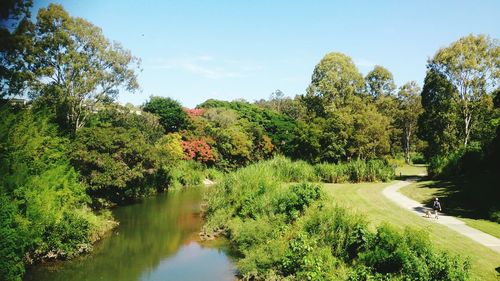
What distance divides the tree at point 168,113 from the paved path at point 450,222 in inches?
1241

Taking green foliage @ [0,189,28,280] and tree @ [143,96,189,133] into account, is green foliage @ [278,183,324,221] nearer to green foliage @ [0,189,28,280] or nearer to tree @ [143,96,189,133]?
green foliage @ [0,189,28,280]

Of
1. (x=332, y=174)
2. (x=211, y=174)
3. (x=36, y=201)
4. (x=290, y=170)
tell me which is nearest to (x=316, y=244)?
(x=36, y=201)

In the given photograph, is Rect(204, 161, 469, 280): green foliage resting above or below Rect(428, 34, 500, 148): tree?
below

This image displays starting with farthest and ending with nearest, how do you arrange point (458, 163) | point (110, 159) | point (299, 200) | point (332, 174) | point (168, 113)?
1. point (168, 113)
2. point (332, 174)
3. point (458, 163)
4. point (110, 159)
5. point (299, 200)

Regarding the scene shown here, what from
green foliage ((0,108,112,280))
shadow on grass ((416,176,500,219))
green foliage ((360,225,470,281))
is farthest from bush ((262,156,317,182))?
green foliage ((360,225,470,281))

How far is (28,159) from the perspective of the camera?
21.8 meters

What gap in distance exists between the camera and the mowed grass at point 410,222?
14625mm

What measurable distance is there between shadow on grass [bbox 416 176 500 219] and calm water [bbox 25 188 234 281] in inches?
612

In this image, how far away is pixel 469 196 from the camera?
91.5 ft

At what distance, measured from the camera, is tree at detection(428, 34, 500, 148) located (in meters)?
37.9

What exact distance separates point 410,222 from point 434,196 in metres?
10.1

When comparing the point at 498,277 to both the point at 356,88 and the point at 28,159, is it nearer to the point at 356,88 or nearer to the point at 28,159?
the point at 28,159

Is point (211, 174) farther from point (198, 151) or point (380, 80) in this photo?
point (380, 80)

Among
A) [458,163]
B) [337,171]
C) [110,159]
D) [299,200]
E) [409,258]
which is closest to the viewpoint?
[409,258]
